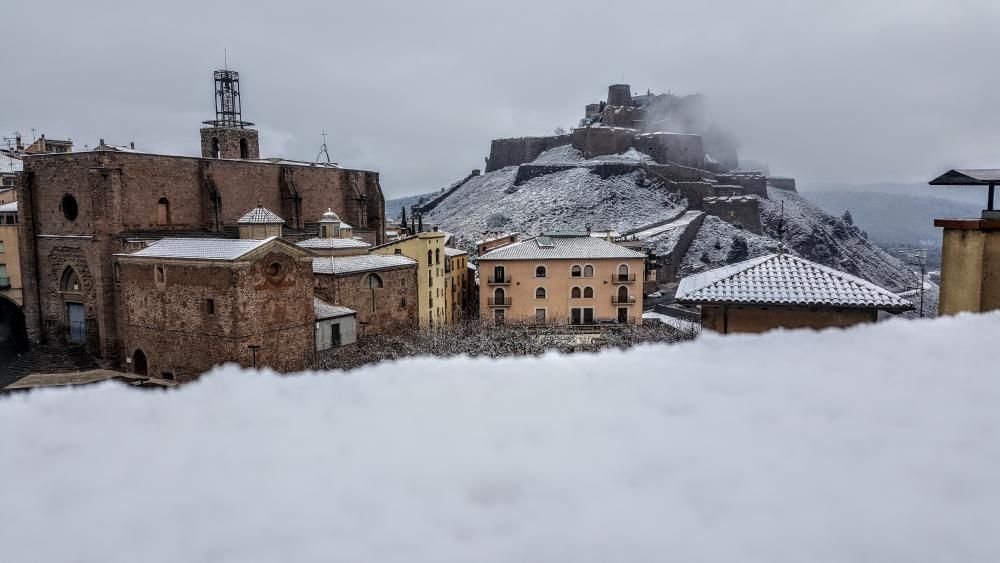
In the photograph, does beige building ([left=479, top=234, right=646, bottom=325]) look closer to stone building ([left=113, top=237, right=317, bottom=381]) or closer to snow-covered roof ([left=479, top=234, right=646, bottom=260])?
snow-covered roof ([left=479, top=234, right=646, bottom=260])

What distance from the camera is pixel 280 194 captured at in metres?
29.7

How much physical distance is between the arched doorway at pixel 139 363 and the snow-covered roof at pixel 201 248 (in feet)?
10.5

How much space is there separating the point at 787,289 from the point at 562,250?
26.9 metres

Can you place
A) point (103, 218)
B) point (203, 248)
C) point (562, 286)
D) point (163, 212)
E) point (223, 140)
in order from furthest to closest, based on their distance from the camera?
point (562, 286)
point (223, 140)
point (163, 212)
point (103, 218)
point (203, 248)

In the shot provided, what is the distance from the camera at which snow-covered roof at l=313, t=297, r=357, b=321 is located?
70.1 feet

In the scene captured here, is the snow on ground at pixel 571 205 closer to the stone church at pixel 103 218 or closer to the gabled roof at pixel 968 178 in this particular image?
the stone church at pixel 103 218

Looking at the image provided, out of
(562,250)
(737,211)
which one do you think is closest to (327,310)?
(562,250)

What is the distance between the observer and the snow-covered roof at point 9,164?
121 ft

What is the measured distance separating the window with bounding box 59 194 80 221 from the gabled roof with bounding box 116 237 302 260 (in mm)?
5094

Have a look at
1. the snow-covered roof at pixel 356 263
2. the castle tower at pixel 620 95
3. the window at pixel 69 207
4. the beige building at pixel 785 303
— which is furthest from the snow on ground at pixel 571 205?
the beige building at pixel 785 303

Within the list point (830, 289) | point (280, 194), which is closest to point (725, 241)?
point (280, 194)

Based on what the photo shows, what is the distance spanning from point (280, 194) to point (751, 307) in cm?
2608

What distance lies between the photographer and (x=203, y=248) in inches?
776

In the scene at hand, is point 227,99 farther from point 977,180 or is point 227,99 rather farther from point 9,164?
point 977,180
